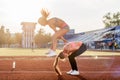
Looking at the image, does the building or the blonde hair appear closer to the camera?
the blonde hair

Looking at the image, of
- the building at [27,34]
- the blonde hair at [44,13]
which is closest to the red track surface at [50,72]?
the blonde hair at [44,13]

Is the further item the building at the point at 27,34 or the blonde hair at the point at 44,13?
the building at the point at 27,34

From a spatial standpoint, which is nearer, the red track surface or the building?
the red track surface

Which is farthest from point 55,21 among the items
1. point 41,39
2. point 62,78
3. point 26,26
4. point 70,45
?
point 41,39

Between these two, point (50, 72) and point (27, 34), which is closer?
point (50, 72)

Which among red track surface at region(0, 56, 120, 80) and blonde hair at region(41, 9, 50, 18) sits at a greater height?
blonde hair at region(41, 9, 50, 18)

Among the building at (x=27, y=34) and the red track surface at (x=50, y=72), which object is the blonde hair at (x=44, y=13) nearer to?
the red track surface at (x=50, y=72)

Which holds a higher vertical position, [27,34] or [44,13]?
[44,13]

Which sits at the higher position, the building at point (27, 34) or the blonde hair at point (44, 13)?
the blonde hair at point (44, 13)

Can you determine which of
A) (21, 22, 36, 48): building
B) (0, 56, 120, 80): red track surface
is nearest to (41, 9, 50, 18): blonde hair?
(0, 56, 120, 80): red track surface

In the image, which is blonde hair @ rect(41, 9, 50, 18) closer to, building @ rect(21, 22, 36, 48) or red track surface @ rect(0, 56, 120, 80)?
red track surface @ rect(0, 56, 120, 80)

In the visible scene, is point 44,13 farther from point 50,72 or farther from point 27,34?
point 27,34

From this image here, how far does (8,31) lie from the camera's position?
143 metres

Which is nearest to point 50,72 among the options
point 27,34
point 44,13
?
point 44,13
